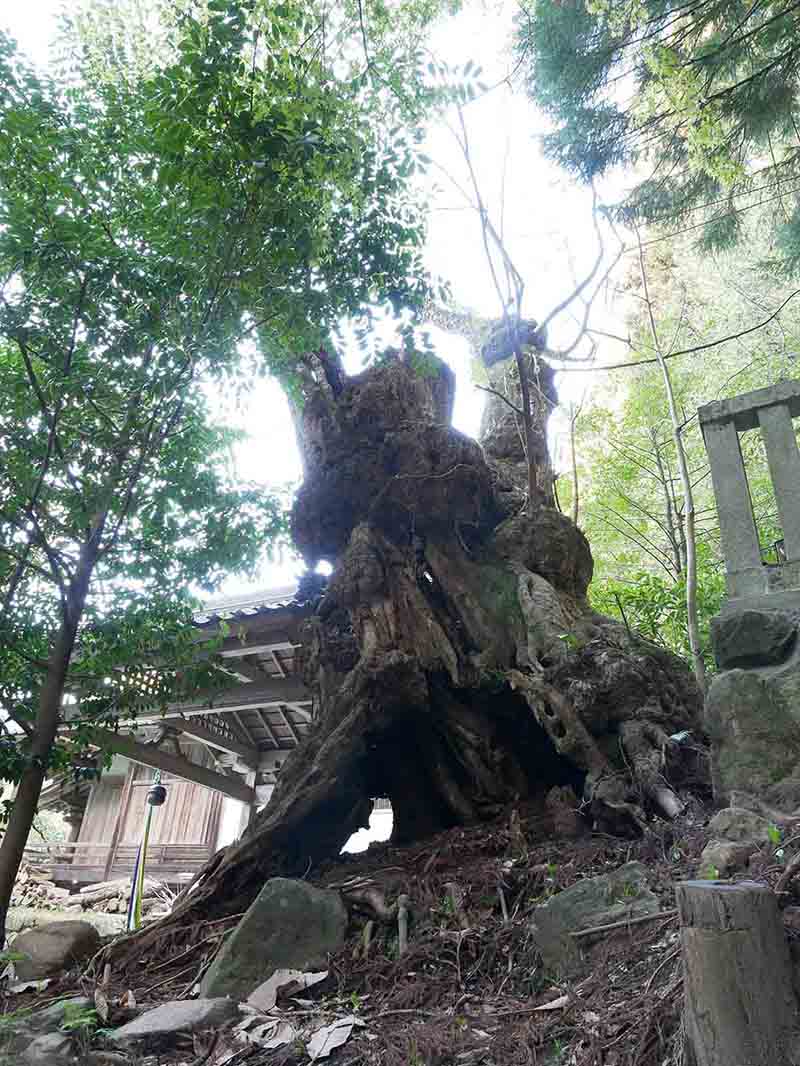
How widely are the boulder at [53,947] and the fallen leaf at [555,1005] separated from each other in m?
2.89

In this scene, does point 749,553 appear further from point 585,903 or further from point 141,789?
point 141,789

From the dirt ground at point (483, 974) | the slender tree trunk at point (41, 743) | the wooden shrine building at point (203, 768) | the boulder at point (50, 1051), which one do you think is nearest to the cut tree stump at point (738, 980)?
the dirt ground at point (483, 974)

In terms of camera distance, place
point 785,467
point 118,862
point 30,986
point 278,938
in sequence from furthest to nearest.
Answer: point 118,862 → point 30,986 → point 785,467 → point 278,938

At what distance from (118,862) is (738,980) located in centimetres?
1281

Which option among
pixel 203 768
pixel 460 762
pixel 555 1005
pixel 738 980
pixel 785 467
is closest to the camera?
pixel 738 980

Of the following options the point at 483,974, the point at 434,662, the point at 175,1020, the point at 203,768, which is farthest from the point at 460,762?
the point at 203,768

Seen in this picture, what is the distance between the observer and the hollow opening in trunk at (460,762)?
4.96 meters

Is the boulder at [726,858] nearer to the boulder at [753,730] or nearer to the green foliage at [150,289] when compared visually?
the boulder at [753,730]

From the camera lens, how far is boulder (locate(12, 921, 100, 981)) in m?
3.92

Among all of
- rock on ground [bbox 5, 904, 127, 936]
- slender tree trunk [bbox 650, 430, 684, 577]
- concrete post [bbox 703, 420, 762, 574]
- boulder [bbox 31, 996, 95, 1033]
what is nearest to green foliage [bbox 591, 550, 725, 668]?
slender tree trunk [bbox 650, 430, 684, 577]

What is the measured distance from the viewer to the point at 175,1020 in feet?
9.36

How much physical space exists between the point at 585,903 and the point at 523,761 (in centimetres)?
231

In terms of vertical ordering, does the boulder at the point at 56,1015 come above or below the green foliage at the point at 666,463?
below

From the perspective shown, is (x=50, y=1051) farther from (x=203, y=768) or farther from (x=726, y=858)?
(x=203, y=768)
